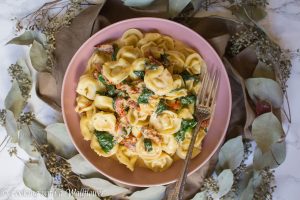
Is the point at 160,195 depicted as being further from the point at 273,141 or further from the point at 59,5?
the point at 59,5

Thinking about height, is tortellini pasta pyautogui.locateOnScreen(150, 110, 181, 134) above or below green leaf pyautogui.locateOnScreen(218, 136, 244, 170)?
above

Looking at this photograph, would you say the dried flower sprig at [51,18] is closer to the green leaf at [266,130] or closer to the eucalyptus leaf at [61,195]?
the eucalyptus leaf at [61,195]

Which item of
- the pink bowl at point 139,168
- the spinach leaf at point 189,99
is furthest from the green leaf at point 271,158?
the spinach leaf at point 189,99

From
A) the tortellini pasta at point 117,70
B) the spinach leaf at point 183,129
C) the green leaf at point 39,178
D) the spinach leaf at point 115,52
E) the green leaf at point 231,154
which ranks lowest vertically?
the green leaf at point 39,178

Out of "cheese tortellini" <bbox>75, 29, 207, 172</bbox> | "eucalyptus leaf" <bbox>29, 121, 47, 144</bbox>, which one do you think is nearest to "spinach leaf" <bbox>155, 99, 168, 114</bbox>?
"cheese tortellini" <bbox>75, 29, 207, 172</bbox>

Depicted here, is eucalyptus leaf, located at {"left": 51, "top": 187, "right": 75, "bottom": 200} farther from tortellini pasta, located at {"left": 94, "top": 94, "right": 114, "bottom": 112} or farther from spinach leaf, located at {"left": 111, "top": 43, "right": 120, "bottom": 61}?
spinach leaf, located at {"left": 111, "top": 43, "right": 120, "bottom": 61}
